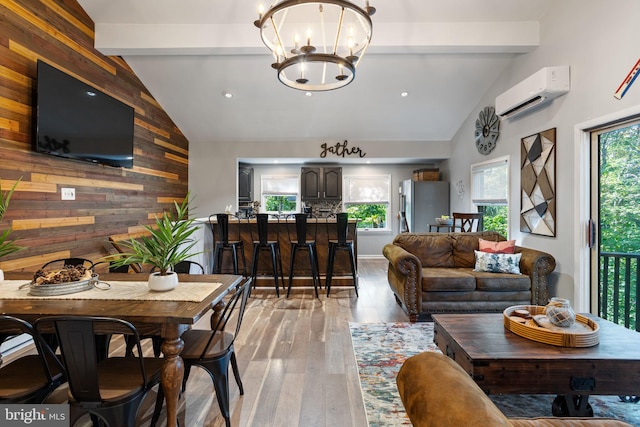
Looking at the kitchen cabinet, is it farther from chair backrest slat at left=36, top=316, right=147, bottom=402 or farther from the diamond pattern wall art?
chair backrest slat at left=36, top=316, right=147, bottom=402

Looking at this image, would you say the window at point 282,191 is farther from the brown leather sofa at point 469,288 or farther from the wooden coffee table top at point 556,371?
the wooden coffee table top at point 556,371

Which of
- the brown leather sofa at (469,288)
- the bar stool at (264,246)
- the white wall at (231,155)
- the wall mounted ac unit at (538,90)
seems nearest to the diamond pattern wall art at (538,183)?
the wall mounted ac unit at (538,90)

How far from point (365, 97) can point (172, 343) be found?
4877 mm

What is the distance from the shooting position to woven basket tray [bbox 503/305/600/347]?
6.30 ft

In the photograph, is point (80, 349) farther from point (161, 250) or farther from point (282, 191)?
point (282, 191)

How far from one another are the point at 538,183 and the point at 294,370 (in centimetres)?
356

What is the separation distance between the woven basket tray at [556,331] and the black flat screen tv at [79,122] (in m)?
4.12

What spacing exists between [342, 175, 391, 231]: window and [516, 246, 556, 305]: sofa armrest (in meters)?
4.44

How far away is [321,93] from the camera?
5406 mm

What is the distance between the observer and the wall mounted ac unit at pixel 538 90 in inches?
138

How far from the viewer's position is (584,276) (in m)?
3.31

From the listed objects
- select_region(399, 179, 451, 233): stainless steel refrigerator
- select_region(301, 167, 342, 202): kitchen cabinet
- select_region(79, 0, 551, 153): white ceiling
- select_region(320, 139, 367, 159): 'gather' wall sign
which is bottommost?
select_region(399, 179, 451, 233): stainless steel refrigerator

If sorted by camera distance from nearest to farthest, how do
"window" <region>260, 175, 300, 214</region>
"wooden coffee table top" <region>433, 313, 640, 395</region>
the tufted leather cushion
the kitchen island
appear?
"wooden coffee table top" <region>433, 313, 640, 395</region> → the tufted leather cushion → the kitchen island → "window" <region>260, 175, 300, 214</region>

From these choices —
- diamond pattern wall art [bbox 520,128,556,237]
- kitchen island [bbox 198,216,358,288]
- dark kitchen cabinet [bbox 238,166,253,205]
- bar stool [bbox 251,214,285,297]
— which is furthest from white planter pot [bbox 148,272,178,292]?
dark kitchen cabinet [bbox 238,166,253,205]
